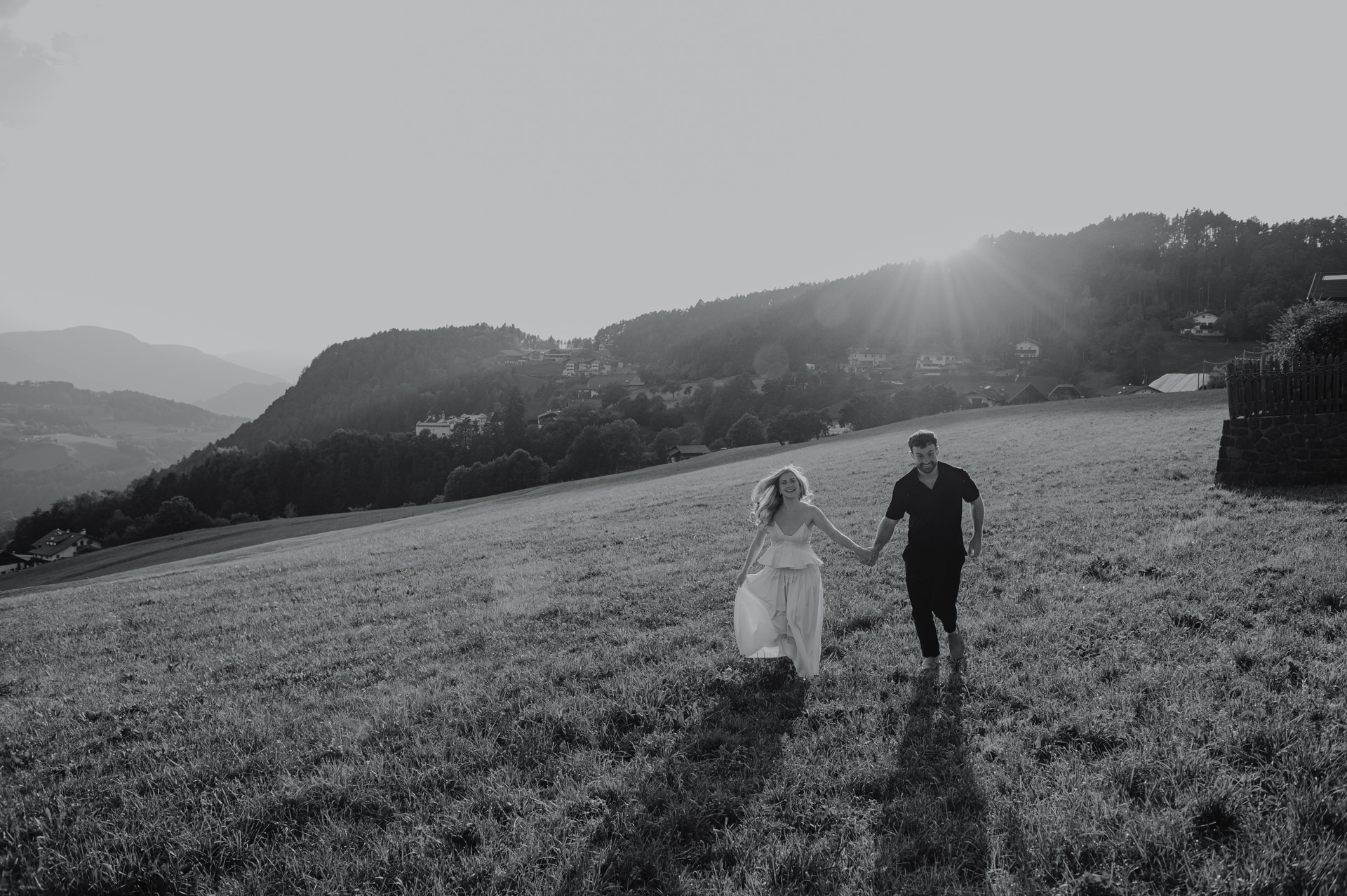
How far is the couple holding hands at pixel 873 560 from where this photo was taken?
6738 mm

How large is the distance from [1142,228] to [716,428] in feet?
406

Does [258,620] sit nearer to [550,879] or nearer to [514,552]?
[514,552]

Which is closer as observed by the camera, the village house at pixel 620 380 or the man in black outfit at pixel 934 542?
the man in black outfit at pixel 934 542

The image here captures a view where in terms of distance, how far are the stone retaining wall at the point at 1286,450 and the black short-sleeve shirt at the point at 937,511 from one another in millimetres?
11386

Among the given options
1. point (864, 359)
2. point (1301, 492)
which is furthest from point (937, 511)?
point (864, 359)

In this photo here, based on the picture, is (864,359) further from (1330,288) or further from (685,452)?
(1330,288)

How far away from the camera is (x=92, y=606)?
1488cm

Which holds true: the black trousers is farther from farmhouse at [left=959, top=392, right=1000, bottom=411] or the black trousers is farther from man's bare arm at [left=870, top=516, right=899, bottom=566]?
farmhouse at [left=959, top=392, right=1000, bottom=411]

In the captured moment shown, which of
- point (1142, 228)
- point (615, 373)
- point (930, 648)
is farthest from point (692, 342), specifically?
point (930, 648)

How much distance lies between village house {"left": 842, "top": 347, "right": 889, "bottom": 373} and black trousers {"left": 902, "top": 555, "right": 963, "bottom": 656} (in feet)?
428

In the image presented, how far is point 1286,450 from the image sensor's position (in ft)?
45.1

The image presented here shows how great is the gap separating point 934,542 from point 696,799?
3.60 metres

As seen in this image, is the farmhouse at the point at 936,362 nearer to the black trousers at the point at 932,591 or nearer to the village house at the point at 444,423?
the village house at the point at 444,423

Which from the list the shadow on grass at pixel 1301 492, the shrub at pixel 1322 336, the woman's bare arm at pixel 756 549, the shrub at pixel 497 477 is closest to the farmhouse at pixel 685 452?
the shrub at pixel 497 477
